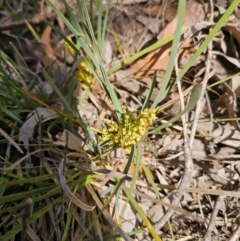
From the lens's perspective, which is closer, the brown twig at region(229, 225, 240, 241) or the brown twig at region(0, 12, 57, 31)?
the brown twig at region(229, 225, 240, 241)

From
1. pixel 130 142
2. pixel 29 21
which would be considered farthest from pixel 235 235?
pixel 29 21

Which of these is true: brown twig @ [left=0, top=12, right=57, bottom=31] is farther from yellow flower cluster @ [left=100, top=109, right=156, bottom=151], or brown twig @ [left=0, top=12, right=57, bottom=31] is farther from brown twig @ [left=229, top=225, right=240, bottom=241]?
brown twig @ [left=229, top=225, right=240, bottom=241]

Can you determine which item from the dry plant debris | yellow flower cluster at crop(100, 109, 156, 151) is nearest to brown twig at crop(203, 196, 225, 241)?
the dry plant debris

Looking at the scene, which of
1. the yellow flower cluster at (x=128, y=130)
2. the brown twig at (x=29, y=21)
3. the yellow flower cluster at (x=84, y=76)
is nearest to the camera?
the yellow flower cluster at (x=128, y=130)

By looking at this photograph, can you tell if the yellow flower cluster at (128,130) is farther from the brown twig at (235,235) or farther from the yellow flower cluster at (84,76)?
the brown twig at (235,235)

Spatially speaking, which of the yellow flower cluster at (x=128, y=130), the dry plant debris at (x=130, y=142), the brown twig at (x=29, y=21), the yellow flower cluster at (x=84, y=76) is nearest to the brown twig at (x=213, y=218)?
the dry plant debris at (x=130, y=142)

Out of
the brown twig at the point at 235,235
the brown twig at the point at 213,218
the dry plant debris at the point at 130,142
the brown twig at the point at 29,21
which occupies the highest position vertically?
the brown twig at the point at 29,21

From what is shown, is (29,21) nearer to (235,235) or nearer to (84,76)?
(84,76)
